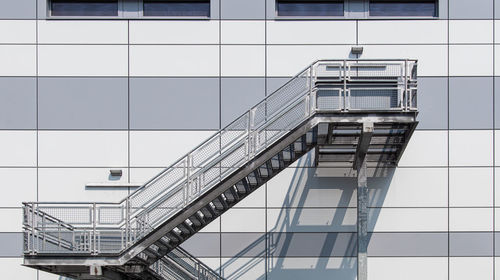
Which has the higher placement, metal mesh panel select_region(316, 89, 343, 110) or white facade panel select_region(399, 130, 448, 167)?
metal mesh panel select_region(316, 89, 343, 110)

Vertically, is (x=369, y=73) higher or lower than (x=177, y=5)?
lower

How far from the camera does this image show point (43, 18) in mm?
17250

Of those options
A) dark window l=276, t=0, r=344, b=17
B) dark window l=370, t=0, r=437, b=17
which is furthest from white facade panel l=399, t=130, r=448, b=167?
dark window l=276, t=0, r=344, b=17

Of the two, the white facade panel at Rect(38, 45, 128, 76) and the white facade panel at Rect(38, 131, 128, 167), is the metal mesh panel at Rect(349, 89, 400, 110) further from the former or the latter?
the white facade panel at Rect(38, 45, 128, 76)

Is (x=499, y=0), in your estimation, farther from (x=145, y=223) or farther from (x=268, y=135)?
(x=145, y=223)

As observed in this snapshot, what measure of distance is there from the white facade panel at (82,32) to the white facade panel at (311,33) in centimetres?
432

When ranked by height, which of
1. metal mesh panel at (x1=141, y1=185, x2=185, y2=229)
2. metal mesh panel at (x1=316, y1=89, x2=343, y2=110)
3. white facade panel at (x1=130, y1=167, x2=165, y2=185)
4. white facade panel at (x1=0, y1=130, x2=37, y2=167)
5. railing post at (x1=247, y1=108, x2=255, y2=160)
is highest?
metal mesh panel at (x1=316, y1=89, x2=343, y2=110)

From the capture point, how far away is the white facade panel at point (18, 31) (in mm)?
17203

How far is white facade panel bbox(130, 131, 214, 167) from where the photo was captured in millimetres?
16781

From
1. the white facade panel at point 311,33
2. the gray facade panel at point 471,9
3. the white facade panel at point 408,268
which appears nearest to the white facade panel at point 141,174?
the white facade panel at point 311,33

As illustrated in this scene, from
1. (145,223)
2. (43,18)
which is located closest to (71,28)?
(43,18)

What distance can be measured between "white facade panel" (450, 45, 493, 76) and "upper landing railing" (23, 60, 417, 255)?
3.23 m

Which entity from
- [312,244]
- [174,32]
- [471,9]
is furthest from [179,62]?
[471,9]

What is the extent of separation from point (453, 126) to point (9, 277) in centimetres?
1307
